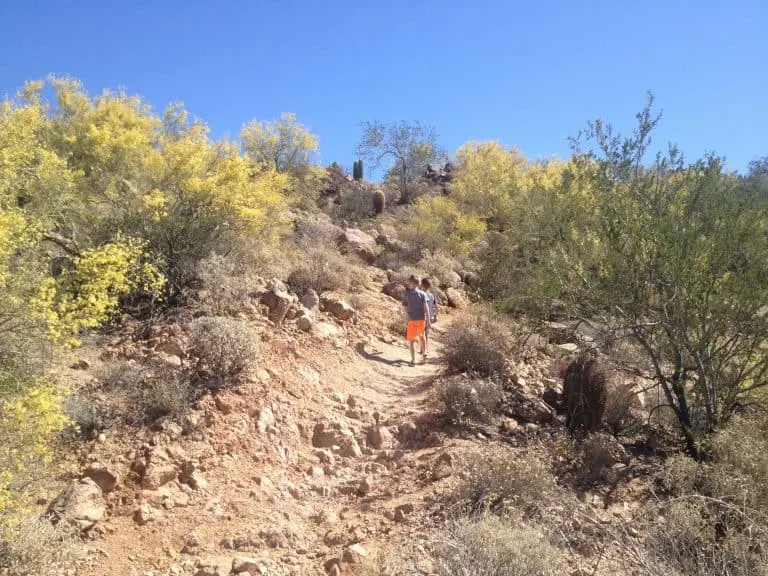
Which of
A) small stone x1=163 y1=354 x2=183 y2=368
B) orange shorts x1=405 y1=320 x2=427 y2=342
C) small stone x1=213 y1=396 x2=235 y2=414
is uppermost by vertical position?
orange shorts x1=405 y1=320 x2=427 y2=342

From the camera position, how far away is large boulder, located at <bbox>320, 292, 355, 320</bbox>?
30.5ft

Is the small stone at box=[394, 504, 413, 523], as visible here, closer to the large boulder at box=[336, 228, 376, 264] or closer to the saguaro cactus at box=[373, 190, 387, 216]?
the large boulder at box=[336, 228, 376, 264]

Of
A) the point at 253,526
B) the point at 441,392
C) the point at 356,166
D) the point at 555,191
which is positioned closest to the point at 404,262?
the point at 555,191

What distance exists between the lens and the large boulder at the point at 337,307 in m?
9.30

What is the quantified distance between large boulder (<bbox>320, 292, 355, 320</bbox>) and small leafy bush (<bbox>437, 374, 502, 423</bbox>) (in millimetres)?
3184

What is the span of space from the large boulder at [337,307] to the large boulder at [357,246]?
485 centimetres

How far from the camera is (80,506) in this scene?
14.1 feet

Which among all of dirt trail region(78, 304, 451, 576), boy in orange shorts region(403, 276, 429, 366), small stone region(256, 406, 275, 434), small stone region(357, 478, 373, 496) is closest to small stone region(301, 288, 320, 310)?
dirt trail region(78, 304, 451, 576)

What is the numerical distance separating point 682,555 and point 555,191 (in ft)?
21.1

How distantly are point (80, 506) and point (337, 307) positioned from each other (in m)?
Answer: 5.53

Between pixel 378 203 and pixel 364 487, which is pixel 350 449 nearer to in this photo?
pixel 364 487

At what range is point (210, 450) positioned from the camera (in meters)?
5.29

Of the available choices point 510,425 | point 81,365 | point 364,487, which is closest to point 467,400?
point 510,425

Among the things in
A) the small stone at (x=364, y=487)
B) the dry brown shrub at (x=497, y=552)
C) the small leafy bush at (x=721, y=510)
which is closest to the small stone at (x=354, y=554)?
the dry brown shrub at (x=497, y=552)
